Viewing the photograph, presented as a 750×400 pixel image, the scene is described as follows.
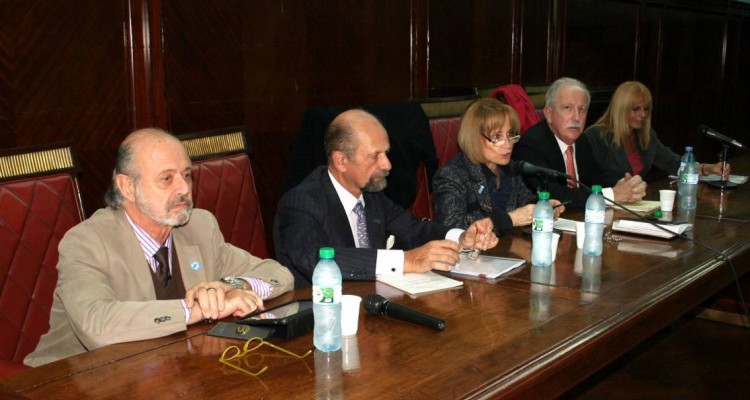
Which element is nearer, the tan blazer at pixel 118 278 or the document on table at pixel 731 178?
the tan blazer at pixel 118 278

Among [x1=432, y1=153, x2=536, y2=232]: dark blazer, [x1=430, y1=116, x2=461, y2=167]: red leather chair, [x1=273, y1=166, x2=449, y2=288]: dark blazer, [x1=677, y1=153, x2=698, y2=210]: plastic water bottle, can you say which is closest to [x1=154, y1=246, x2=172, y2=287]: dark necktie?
[x1=273, y1=166, x2=449, y2=288]: dark blazer

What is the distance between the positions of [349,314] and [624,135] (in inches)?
127

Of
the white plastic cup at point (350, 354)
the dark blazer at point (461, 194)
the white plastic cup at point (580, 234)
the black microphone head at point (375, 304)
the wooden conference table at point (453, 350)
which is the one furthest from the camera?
the dark blazer at point (461, 194)

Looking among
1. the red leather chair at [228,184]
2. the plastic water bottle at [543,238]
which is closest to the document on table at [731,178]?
the plastic water bottle at [543,238]

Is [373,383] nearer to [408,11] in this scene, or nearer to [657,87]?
[408,11]

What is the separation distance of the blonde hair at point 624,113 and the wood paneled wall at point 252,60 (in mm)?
1217

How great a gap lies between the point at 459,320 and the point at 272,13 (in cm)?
267

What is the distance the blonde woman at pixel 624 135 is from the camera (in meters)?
4.43

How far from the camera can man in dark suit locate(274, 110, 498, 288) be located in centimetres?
252

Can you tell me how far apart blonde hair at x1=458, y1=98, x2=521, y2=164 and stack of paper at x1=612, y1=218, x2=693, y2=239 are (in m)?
0.62

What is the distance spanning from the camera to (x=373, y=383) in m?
1.47

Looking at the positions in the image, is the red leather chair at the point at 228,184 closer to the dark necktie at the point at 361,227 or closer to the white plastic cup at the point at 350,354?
the dark necktie at the point at 361,227

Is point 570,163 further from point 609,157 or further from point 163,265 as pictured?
point 163,265

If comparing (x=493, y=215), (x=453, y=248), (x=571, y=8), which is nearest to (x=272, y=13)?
(x=493, y=215)
